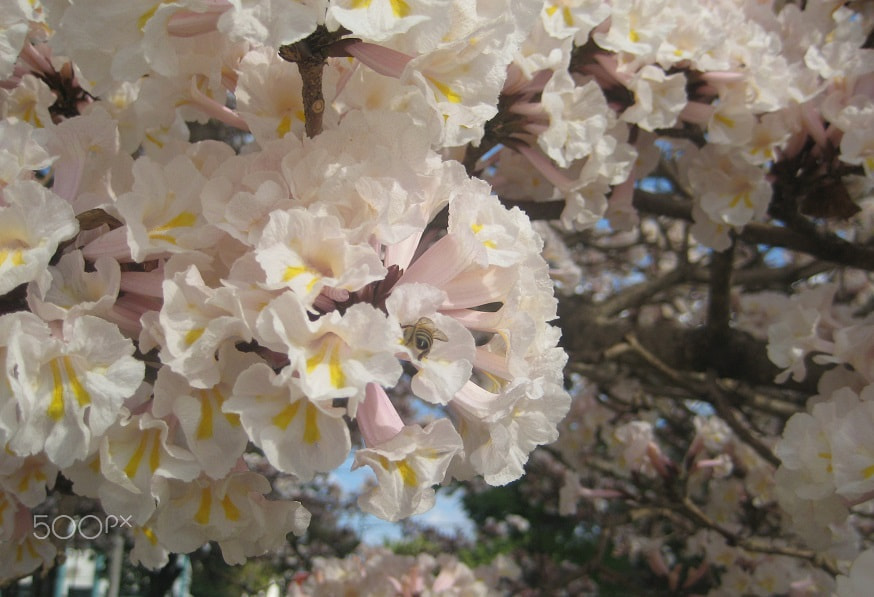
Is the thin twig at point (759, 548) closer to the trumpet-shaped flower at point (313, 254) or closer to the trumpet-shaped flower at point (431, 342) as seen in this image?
the trumpet-shaped flower at point (431, 342)

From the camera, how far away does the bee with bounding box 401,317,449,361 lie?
0.84 metres

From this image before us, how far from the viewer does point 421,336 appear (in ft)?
2.78

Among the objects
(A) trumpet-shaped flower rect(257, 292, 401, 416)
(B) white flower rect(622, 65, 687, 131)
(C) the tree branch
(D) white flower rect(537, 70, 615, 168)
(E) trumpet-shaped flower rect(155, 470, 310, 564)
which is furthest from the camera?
(C) the tree branch

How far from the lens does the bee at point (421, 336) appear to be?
33.1 inches

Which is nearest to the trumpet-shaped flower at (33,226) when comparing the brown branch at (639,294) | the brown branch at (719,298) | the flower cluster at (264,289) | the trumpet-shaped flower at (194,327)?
the flower cluster at (264,289)

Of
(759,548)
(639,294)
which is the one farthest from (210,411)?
(759,548)

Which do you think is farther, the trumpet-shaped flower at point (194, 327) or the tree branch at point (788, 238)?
the tree branch at point (788, 238)

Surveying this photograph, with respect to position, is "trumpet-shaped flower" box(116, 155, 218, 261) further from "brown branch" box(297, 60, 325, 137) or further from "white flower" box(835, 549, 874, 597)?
"white flower" box(835, 549, 874, 597)

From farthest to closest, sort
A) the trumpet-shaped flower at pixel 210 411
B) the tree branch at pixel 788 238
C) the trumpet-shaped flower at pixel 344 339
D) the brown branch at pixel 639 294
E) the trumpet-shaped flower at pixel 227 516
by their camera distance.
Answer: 1. the brown branch at pixel 639 294
2. the tree branch at pixel 788 238
3. the trumpet-shaped flower at pixel 227 516
4. the trumpet-shaped flower at pixel 210 411
5. the trumpet-shaped flower at pixel 344 339

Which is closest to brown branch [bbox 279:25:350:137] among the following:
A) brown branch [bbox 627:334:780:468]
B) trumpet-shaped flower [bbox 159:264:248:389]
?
trumpet-shaped flower [bbox 159:264:248:389]

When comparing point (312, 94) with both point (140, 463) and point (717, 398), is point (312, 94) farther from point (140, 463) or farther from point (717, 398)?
point (717, 398)

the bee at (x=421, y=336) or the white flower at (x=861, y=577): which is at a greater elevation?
the bee at (x=421, y=336)

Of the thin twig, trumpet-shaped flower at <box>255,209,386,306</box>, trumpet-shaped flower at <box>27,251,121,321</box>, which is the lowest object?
the thin twig

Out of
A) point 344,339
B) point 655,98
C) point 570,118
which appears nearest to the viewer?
point 344,339
